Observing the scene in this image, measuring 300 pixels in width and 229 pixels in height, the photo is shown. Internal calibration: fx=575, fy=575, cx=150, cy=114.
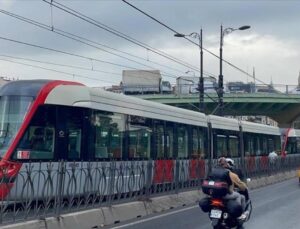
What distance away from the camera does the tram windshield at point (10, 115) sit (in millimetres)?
14070

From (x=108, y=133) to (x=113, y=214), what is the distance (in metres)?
4.72

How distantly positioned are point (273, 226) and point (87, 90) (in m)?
6.57

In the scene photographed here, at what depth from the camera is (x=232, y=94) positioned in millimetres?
57812

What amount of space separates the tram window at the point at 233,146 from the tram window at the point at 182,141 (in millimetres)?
6922

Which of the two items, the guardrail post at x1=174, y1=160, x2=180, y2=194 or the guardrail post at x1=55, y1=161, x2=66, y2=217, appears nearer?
the guardrail post at x1=55, y1=161, x2=66, y2=217

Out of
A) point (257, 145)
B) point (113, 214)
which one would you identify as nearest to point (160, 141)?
point (113, 214)

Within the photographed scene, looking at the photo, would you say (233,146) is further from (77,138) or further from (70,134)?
(70,134)

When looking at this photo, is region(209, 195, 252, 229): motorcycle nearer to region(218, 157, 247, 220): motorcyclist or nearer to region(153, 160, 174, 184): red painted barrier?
region(218, 157, 247, 220): motorcyclist

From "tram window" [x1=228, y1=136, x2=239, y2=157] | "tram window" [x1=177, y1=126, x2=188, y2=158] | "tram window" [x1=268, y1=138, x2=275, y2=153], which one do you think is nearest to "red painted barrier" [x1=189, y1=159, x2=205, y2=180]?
"tram window" [x1=177, y1=126, x2=188, y2=158]

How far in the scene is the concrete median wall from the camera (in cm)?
992

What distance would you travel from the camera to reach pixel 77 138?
15.6 meters

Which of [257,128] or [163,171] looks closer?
[163,171]

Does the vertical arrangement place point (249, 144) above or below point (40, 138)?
above

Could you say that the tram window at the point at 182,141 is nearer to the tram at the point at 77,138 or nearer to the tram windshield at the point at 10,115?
the tram at the point at 77,138
